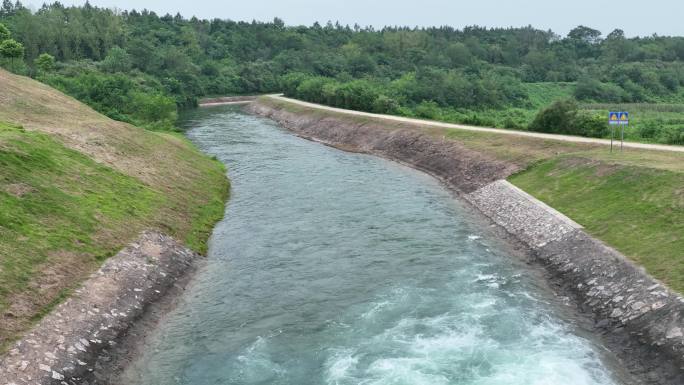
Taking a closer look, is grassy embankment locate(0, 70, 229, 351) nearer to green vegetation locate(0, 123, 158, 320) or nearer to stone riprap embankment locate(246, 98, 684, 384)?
green vegetation locate(0, 123, 158, 320)

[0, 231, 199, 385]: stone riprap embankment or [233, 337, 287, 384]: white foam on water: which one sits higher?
[0, 231, 199, 385]: stone riprap embankment

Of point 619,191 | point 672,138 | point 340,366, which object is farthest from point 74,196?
point 672,138

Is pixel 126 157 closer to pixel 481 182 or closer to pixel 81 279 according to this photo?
pixel 81 279

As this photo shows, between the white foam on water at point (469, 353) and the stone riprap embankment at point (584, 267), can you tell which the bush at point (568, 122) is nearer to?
the stone riprap embankment at point (584, 267)

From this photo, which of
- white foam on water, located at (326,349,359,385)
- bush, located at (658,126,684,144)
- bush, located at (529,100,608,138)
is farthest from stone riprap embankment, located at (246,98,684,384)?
bush, located at (658,126,684,144)

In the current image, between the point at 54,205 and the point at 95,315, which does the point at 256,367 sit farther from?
the point at 54,205

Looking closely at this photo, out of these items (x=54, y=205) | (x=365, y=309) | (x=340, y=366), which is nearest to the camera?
(x=340, y=366)

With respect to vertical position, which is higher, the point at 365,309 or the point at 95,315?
the point at 95,315

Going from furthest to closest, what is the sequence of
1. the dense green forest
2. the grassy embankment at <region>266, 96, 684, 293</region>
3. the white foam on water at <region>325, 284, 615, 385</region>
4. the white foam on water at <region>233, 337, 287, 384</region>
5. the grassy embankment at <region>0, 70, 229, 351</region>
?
the dense green forest < the grassy embankment at <region>266, 96, 684, 293</region> < the grassy embankment at <region>0, 70, 229, 351</region> < the white foam on water at <region>233, 337, 287, 384</region> < the white foam on water at <region>325, 284, 615, 385</region>
